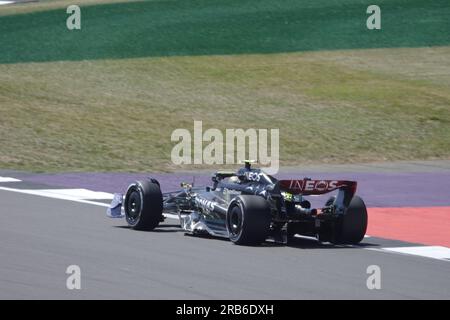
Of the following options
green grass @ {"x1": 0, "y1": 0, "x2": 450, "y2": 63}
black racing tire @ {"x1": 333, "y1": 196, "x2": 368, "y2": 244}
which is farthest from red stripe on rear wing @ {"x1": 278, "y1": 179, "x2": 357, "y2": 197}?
green grass @ {"x1": 0, "y1": 0, "x2": 450, "y2": 63}

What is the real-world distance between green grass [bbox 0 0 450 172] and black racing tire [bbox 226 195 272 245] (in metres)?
10.4

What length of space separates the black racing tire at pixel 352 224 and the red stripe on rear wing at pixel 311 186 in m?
0.20

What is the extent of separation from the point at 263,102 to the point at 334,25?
10036mm

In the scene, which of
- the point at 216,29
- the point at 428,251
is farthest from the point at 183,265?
the point at 216,29

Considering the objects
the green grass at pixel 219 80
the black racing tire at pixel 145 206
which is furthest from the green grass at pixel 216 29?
the black racing tire at pixel 145 206

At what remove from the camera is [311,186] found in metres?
14.7

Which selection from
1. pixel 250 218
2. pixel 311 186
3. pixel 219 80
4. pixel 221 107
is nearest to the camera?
pixel 250 218

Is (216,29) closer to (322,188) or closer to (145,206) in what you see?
(145,206)

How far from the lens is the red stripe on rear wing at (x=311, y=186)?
14.6 meters

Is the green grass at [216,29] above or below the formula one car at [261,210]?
above

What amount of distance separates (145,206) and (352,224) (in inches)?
107

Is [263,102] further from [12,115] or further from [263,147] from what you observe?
[12,115]

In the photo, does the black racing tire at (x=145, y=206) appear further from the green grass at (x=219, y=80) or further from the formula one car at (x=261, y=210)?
the green grass at (x=219, y=80)

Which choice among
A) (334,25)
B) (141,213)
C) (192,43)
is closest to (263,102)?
(192,43)
